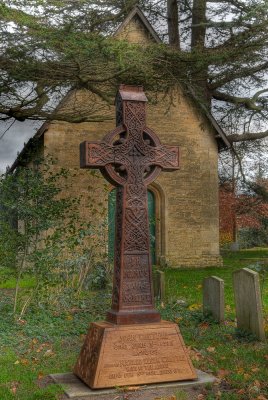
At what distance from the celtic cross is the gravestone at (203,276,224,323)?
139 inches

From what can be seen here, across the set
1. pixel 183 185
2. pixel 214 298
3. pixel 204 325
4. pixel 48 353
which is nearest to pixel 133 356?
pixel 48 353

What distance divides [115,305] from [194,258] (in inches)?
595

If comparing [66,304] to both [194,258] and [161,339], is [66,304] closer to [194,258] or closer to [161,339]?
[161,339]

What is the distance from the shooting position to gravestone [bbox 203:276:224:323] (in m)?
9.41

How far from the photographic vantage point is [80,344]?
27.4 feet

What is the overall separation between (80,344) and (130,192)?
3.18 metres

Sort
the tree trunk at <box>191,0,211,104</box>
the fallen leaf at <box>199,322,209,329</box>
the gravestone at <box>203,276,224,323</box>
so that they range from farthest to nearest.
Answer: the tree trunk at <box>191,0,211,104</box>, the gravestone at <box>203,276,224,323</box>, the fallen leaf at <box>199,322,209,329</box>

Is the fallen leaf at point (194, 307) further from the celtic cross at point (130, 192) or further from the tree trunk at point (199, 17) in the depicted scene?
the tree trunk at point (199, 17)

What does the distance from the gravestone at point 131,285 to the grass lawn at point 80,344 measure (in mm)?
463

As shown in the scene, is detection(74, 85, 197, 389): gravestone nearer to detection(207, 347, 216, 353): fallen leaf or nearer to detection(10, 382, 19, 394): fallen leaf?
detection(10, 382, 19, 394): fallen leaf

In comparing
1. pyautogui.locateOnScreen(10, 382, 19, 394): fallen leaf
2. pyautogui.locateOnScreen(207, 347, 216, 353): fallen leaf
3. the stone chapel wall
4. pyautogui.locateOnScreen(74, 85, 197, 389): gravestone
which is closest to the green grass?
the stone chapel wall

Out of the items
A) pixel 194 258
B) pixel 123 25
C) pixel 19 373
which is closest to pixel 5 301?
pixel 19 373

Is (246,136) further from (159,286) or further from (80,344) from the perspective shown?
(80,344)

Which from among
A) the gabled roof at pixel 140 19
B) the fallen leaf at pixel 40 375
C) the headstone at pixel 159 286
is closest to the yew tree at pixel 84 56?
the gabled roof at pixel 140 19
